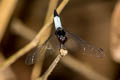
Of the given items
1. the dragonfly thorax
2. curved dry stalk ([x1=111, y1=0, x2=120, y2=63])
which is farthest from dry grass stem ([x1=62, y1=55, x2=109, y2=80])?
the dragonfly thorax

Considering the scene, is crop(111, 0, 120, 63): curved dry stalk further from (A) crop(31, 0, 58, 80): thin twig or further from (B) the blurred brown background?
(B) the blurred brown background

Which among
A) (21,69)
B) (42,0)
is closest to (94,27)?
(42,0)

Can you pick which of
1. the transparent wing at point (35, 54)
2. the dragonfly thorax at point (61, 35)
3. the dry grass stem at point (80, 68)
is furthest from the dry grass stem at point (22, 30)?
the dragonfly thorax at point (61, 35)

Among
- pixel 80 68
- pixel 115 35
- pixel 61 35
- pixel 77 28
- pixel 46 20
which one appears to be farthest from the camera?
pixel 77 28

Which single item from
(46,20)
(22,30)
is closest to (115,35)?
Answer: (46,20)

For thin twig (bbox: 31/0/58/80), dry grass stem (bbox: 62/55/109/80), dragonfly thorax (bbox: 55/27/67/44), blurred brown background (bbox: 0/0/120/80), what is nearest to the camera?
dragonfly thorax (bbox: 55/27/67/44)

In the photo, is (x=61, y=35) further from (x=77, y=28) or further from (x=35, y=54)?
(x=77, y=28)

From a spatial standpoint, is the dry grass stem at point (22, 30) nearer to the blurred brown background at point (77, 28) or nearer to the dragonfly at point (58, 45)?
the blurred brown background at point (77, 28)

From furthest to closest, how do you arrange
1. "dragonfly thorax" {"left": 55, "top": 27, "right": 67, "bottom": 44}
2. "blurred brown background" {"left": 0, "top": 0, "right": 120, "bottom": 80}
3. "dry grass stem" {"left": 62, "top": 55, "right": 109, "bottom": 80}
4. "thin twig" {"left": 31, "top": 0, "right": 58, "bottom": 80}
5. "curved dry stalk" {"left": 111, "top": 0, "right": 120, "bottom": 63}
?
"blurred brown background" {"left": 0, "top": 0, "right": 120, "bottom": 80} < "dry grass stem" {"left": 62, "top": 55, "right": 109, "bottom": 80} < "curved dry stalk" {"left": 111, "top": 0, "right": 120, "bottom": 63} < "thin twig" {"left": 31, "top": 0, "right": 58, "bottom": 80} < "dragonfly thorax" {"left": 55, "top": 27, "right": 67, "bottom": 44}

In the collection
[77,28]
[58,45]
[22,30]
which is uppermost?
[58,45]

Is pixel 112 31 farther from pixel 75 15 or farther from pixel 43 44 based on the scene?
pixel 75 15
